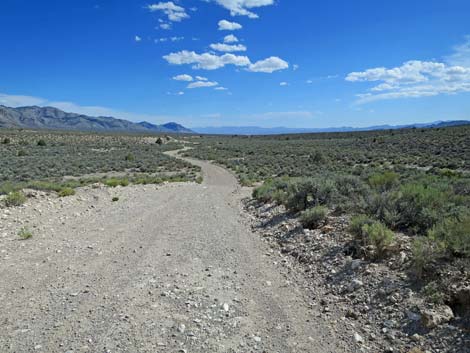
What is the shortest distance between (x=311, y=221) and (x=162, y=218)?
208 inches

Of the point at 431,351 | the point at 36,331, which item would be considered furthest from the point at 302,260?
the point at 36,331

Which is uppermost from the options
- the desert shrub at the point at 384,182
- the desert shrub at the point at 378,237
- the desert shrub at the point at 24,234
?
the desert shrub at the point at 384,182

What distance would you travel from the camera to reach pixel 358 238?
287 inches

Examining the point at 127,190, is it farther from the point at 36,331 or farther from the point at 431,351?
the point at 431,351

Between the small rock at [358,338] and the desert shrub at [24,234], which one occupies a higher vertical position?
the desert shrub at [24,234]

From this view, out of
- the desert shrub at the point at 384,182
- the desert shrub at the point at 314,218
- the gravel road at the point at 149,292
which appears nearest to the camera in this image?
the gravel road at the point at 149,292

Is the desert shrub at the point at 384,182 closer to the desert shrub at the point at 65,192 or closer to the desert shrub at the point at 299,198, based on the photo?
the desert shrub at the point at 299,198

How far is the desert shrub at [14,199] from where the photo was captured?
12039mm

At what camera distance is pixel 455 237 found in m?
5.47

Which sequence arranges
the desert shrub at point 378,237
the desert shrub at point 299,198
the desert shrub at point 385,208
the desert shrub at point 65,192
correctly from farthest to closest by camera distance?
the desert shrub at point 65,192 → the desert shrub at point 299,198 → the desert shrub at point 385,208 → the desert shrub at point 378,237

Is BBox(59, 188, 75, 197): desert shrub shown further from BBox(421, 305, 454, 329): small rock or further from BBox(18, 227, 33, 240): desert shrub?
BBox(421, 305, 454, 329): small rock

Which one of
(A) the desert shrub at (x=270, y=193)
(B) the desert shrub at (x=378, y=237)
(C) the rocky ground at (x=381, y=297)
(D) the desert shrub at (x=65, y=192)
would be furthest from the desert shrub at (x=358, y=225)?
(D) the desert shrub at (x=65, y=192)

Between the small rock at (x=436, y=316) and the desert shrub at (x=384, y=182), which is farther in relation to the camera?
the desert shrub at (x=384, y=182)

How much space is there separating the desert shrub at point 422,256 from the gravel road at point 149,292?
174cm
